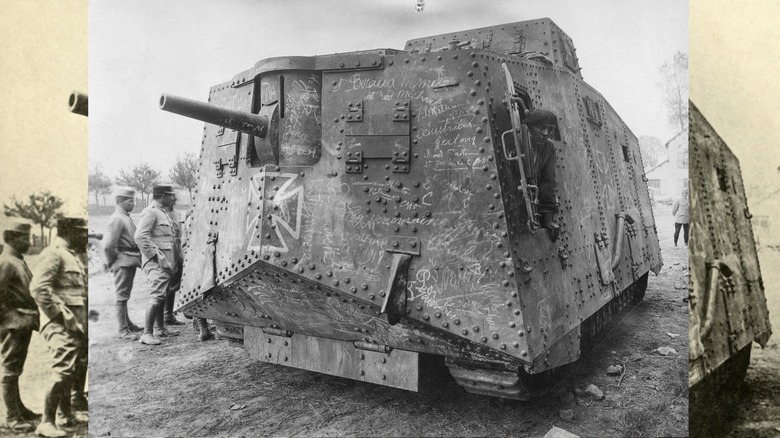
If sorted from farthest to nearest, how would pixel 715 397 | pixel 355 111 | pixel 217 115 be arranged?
1. pixel 715 397
2. pixel 355 111
3. pixel 217 115

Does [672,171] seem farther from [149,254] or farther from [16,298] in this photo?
[16,298]

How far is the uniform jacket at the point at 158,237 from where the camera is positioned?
4.62m

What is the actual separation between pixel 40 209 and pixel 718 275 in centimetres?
495

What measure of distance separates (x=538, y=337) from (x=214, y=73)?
2.83m

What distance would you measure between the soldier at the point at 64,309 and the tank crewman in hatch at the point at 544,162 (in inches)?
126

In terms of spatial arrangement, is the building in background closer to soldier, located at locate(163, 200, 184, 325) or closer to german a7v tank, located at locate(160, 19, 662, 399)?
german a7v tank, located at locate(160, 19, 662, 399)

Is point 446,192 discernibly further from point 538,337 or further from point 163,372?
point 163,372

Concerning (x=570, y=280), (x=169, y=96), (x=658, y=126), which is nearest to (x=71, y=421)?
(x=169, y=96)

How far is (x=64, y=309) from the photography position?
4.43 m

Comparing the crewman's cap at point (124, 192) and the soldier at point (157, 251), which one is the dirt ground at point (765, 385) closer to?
the soldier at point (157, 251)

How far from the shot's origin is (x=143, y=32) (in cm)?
427

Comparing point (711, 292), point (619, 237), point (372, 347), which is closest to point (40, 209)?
point (372, 347)

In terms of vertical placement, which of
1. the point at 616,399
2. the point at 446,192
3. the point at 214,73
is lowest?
the point at 616,399

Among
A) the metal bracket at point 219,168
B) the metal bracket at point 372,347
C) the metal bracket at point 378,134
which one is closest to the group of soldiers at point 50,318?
the metal bracket at point 219,168
